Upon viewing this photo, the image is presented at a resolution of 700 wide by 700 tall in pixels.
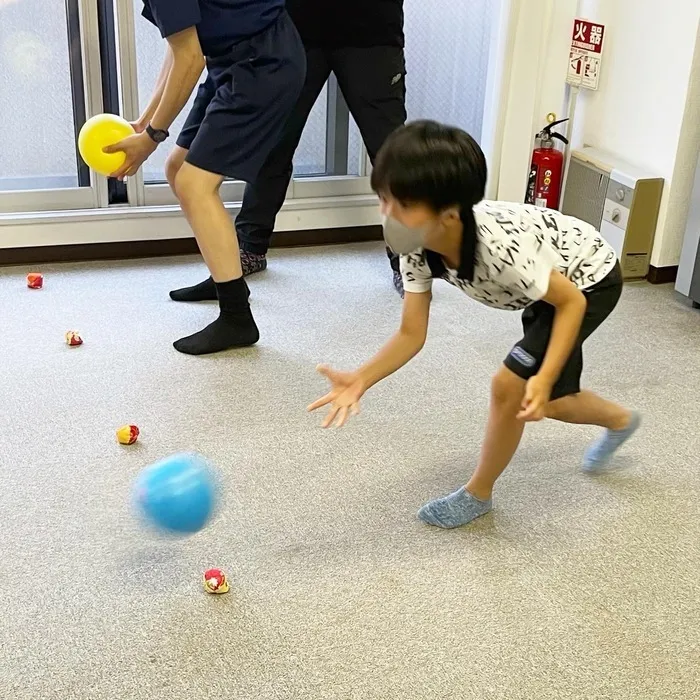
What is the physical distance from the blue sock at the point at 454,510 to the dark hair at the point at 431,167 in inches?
26.8

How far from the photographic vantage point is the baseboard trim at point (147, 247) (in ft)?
10.4

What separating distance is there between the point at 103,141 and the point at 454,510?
55.1 inches

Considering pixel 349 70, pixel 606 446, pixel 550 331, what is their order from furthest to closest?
pixel 349 70 → pixel 606 446 → pixel 550 331

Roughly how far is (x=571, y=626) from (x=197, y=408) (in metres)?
1.07

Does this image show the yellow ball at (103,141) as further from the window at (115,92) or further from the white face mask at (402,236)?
the white face mask at (402,236)

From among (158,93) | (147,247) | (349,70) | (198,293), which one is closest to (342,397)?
(158,93)

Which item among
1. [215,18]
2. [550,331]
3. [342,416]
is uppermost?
[215,18]

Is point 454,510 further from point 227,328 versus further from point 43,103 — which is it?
point 43,103

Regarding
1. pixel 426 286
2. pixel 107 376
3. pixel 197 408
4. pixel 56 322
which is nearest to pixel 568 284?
pixel 426 286

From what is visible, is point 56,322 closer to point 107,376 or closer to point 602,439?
point 107,376

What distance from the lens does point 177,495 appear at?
5.23 feet

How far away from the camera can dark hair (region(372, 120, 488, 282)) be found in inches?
54.8

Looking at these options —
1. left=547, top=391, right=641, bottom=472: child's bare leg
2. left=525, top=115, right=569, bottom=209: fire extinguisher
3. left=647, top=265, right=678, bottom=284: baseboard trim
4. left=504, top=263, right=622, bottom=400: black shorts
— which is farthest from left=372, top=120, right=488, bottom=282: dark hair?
left=525, top=115, right=569, bottom=209: fire extinguisher

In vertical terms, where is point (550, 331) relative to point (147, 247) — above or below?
above
